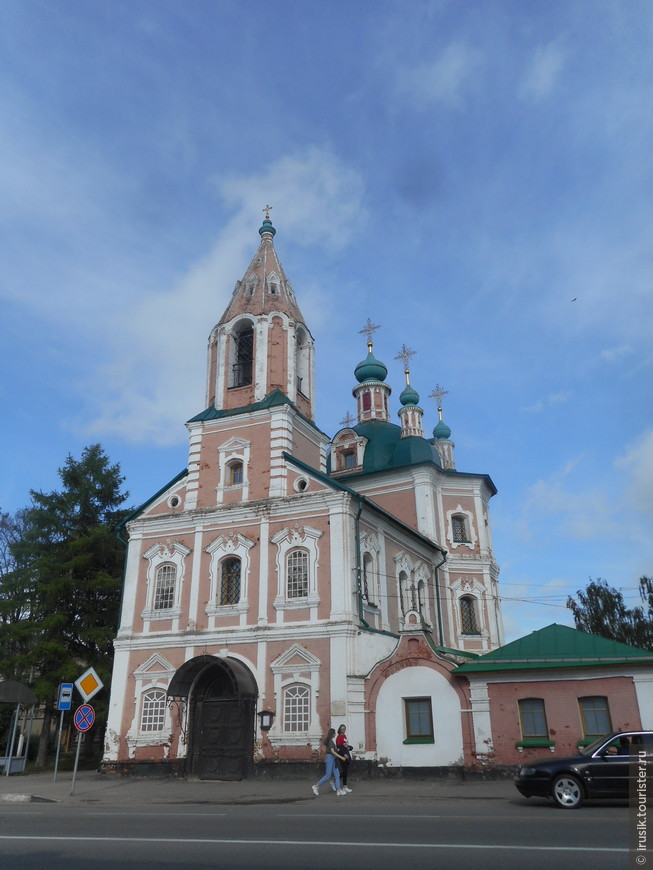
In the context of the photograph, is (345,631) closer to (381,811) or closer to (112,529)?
(381,811)

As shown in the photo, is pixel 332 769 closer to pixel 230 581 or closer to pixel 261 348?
pixel 230 581

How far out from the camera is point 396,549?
86.8 ft

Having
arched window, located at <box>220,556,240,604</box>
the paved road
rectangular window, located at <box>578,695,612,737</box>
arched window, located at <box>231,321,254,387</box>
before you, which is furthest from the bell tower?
the paved road

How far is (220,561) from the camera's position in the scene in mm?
23719

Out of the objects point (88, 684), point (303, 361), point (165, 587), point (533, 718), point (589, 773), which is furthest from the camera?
point (303, 361)

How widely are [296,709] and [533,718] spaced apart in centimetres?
689

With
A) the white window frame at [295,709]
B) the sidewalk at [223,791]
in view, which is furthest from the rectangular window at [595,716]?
the white window frame at [295,709]

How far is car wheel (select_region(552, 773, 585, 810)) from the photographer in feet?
38.4

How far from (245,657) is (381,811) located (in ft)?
35.6

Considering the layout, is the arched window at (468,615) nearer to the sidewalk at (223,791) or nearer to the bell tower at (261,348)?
the bell tower at (261,348)

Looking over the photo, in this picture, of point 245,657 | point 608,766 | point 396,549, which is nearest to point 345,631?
point 245,657

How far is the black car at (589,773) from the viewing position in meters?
11.7

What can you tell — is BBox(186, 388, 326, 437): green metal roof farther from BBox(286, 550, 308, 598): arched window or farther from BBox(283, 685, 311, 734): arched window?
BBox(283, 685, 311, 734): arched window

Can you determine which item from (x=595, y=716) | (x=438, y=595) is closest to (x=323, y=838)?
(x=595, y=716)
